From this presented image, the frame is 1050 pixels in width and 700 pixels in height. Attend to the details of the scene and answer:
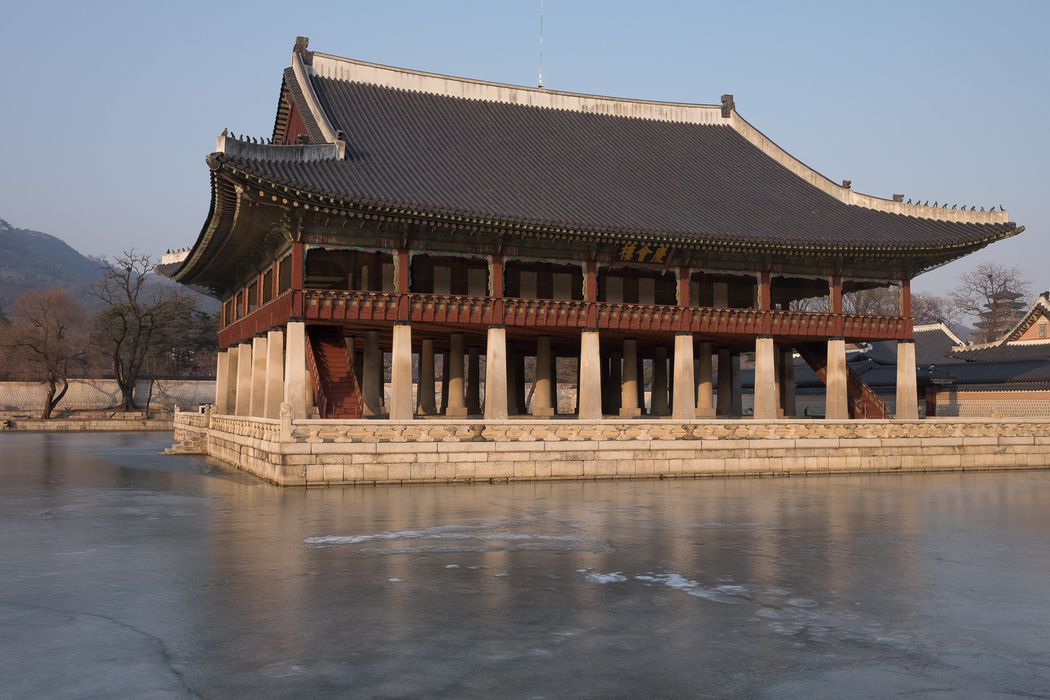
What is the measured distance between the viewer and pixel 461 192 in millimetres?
29938

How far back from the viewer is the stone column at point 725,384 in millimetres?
41406

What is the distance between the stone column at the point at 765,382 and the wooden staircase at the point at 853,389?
146 inches

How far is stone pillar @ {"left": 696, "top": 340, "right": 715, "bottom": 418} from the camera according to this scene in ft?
127

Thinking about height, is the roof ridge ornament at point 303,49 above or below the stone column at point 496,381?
above

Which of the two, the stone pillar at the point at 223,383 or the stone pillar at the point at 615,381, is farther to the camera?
the stone pillar at the point at 223,383

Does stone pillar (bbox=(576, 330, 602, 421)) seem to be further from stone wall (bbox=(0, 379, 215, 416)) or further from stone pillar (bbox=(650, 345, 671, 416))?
stone wall (bbox=(0, 379, 215, 416))

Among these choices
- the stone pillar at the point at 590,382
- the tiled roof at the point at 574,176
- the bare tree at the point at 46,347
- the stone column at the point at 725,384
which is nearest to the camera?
the tiled roof at the point at 574,176

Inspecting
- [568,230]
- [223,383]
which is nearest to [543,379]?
[568,230]

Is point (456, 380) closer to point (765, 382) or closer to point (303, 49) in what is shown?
point (765, 382)

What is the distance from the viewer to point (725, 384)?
4209 centimetres

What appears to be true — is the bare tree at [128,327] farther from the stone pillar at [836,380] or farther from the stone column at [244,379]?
the stone pillar at [836,380]

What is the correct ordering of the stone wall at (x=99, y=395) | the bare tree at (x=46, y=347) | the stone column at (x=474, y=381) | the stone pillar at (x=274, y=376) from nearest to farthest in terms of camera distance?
the stone pillar at (x=274, y=376) < the stone column at (x=474, y=381) < the bare tree at (x=46, y=347) < the stone wall at (x=99, y=395)

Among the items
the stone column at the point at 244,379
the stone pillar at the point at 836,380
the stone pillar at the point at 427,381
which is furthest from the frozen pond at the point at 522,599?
the stone pillar at the point at 427,381

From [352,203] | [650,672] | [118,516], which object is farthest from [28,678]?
[352,203]
